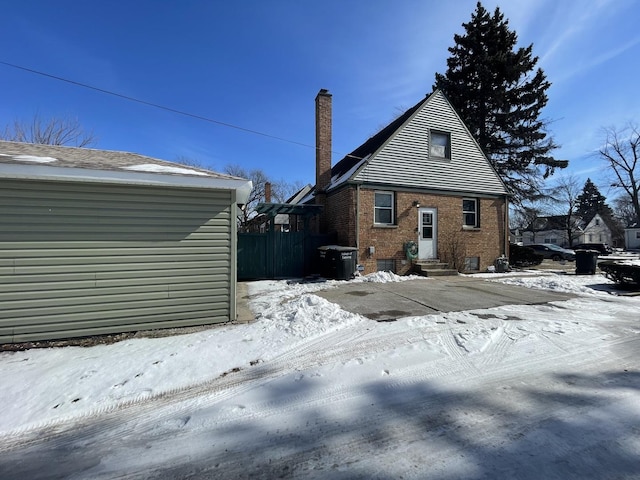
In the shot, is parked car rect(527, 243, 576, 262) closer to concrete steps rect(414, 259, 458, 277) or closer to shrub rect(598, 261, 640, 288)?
concrete steps rect(414, 259, 458, 277)

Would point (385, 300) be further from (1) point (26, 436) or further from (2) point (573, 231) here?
(2) point (573, 231)

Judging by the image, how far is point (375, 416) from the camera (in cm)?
279

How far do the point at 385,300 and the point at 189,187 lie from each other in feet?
15.9

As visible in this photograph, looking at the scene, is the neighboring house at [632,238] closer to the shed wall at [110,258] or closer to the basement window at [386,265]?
the basement window at [386,265]

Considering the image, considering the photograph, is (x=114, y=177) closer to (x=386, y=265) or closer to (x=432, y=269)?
(x=386, y=265)

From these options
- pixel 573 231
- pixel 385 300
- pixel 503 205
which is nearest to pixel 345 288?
pixel 385 300

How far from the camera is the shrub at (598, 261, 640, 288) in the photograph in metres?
8.81

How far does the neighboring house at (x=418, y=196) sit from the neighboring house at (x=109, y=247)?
726 centimetres

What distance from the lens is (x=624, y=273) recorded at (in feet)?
29.7

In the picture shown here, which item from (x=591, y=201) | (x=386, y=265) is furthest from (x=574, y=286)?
(x=591, y=201)

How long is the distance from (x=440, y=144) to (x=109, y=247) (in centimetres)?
1336

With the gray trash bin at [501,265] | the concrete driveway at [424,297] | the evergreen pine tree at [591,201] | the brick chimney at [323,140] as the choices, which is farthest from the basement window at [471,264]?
the evergreen pine tree at [591,201]

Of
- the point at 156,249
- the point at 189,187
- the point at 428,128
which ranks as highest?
the point at 428,128

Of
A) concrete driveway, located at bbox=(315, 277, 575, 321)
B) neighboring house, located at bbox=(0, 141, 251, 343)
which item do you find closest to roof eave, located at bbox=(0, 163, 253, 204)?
neighboring house, located at bbox=(0, 141, 251, 343)
